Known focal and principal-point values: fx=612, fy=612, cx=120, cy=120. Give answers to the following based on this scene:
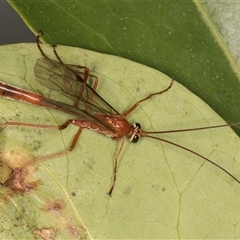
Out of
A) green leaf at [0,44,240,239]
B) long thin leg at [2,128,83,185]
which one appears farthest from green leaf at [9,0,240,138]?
long thin leg at [2,128,83,185]

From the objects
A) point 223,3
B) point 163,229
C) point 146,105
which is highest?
point 223,3

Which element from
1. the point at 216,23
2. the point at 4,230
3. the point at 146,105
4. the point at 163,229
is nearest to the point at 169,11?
the point at 216,23

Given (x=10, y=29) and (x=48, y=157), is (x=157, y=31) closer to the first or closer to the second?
(x=48, y=157)

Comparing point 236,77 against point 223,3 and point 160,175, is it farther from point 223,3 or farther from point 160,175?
point 160,175

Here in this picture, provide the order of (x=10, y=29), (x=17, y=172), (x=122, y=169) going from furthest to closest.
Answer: (x=10, y=29), (x=122, y=169), (x=17, y=172)

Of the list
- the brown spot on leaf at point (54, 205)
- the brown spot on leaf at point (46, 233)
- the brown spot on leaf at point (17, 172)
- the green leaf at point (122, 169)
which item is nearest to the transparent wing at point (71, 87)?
the green leaf at point (122, 169)

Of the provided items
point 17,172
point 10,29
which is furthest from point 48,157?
point 10,29

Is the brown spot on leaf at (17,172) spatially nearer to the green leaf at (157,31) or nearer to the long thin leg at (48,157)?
the long thin leg at (48,157)

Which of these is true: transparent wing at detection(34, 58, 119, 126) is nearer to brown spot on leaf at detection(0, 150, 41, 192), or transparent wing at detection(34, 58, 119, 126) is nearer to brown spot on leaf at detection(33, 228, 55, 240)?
brown spot on leaf at detection(0, 150, 41, 192)
